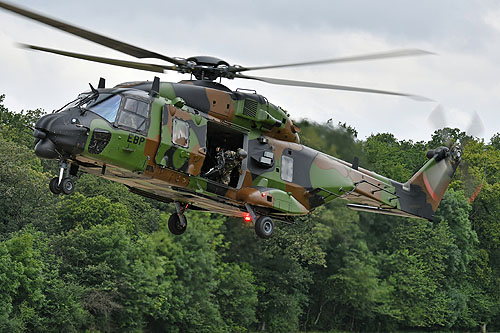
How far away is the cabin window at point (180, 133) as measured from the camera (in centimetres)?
1819

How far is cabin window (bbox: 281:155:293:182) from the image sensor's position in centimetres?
2092

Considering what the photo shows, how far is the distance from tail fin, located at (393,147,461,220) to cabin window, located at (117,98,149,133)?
382 inches

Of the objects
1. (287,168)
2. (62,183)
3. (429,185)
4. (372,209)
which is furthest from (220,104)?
(429,185)

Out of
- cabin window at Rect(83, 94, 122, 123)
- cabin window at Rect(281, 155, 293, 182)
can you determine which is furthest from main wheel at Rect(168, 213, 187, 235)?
cabin window at Rect(83, 94, 122, 123)

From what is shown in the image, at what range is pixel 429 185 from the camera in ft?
83.3

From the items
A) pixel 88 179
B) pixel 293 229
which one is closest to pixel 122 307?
pixel 88 179

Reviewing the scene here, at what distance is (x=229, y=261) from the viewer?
50875 mm

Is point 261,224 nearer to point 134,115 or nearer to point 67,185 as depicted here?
point 134,115

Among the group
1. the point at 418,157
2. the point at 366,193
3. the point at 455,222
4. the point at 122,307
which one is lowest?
the point at 122,307

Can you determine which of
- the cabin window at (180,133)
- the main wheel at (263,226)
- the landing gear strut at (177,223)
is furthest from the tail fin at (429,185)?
the cabin window at (180,133)

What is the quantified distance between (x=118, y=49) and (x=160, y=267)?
91.5ft

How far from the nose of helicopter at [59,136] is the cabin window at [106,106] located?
65 centimetres

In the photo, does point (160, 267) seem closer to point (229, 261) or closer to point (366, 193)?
point (229, 261)

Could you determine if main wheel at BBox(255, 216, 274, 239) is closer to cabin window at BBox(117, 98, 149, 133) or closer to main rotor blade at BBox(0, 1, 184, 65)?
cabin window at BBox(117, 98, 149, 133)
